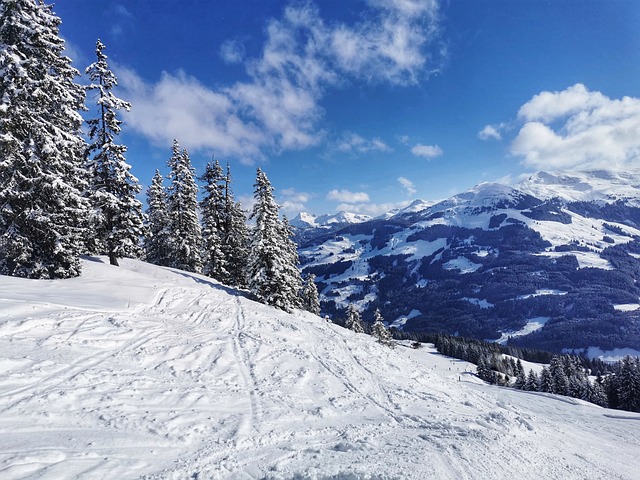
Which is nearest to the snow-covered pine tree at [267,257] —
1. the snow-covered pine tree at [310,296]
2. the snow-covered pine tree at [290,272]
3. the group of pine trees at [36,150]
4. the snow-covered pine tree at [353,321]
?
the snow-covered pine tree at [290,272]

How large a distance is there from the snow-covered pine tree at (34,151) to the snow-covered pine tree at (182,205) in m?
17.6

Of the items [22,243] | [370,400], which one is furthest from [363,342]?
[22,243]

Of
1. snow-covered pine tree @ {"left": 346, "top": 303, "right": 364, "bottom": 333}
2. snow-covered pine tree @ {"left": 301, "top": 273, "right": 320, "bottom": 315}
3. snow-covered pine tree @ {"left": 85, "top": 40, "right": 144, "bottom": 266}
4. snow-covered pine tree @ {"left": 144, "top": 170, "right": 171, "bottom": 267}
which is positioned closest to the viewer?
snow-covered pine tree @ {"left": 85, "top": 40, "right": 144, "bottom": 266}

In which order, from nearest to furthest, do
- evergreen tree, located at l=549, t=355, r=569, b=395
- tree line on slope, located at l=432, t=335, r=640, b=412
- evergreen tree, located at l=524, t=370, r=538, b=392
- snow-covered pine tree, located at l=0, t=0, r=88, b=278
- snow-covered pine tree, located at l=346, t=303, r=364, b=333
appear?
1. snow-covered pine tree, located at l=0, t=0, r=88, b=278
2. tree line on slope, located at l=432, t=335, r=640, b=412
3. snow-covered pine tree, located at l=346, t=303, r=364, b=333
4. evergreen tree, located at l=549, t=355, r=569, b=395
5. evergreen tree, located at l=524, t=370, r=538, b=392

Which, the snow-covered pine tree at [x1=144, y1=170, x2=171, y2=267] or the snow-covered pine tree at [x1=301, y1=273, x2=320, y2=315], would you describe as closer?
the snow-covered pine tree at [x1=144, y1=170, x2=171, y2=267]

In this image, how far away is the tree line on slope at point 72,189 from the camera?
16.0 m

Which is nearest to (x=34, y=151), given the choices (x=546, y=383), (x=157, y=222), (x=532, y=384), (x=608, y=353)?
(x=157, y=222)

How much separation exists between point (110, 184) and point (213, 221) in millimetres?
14366

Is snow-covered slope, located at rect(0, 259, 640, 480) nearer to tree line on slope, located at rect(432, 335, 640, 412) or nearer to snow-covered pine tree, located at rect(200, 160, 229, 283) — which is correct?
snow-covered pine tree, located at rect(200, 160, 229, 283)

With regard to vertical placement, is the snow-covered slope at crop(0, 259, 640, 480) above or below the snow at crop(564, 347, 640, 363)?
above

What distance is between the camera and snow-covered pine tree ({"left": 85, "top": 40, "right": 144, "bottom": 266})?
22562mm

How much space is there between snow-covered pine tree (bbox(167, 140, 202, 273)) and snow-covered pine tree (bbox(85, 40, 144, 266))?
1181 centimetres

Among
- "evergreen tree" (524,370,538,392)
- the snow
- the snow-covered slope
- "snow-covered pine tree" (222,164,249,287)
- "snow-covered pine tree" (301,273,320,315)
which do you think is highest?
"snow-covered pine tree" (222,164,249,287)

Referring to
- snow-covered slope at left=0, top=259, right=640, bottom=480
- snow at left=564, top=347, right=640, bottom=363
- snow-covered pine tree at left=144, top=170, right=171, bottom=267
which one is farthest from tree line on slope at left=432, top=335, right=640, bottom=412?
snow at left=564, top=347, right=640, bottom=363
